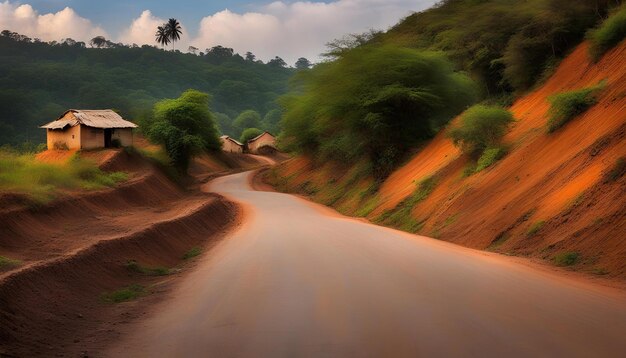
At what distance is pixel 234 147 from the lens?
319 ft

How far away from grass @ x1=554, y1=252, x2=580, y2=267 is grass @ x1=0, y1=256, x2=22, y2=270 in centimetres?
1208

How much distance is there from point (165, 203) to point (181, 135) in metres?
18.8

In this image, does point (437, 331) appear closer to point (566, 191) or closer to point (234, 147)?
point (566, 191)

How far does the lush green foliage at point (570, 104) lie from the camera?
71.2 feet

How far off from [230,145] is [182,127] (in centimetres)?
4071

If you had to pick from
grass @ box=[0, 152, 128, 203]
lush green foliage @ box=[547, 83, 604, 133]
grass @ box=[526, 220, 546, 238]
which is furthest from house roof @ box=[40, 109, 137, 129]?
grass @ box=[526, 220, 546, 238]

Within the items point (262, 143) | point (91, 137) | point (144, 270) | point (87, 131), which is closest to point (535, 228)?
point (144, 270)

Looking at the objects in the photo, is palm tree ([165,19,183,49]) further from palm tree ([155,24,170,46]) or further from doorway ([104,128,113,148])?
doorway ([104,128,113,148])

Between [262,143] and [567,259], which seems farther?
[262,143]

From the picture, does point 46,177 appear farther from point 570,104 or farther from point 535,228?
point 570,104

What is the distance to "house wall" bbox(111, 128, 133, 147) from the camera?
4434 cm

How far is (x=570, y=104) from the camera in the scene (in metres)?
21.9

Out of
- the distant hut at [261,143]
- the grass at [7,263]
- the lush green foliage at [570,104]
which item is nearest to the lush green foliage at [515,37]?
the lush green foliage at [570,104]

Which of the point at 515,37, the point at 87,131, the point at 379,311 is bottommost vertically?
the point at 379,311
